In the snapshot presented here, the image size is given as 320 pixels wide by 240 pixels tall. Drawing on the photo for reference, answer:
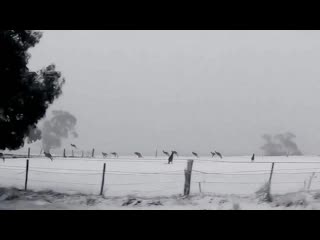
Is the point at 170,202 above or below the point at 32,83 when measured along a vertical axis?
below

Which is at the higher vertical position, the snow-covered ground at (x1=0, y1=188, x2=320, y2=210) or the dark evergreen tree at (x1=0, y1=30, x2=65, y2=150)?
the dark evergreen tree at (x1=0, y1=30, x2=65, y2=150)

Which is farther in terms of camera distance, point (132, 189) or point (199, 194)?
point (132, 189)

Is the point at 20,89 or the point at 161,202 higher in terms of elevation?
the point at 20,89

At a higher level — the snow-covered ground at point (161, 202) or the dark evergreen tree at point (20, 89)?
the dark evergreen tree at point (20, 89)

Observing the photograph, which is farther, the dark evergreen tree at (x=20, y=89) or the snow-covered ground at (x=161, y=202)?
the dark evergreen tree at (x=20, y=89)

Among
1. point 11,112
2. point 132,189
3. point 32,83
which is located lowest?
point 132,189

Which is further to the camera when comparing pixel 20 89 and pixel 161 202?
pixel 20 89

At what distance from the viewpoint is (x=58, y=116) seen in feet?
329

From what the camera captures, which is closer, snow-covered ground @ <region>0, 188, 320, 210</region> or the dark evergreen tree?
snow-covered ground @ <region>0, 188, 320, 210</region>
